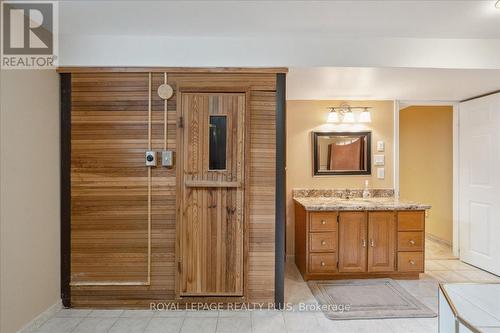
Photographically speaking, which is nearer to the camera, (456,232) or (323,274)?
(323,274)

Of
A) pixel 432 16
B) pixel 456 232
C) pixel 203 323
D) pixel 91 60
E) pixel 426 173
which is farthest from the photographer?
pixel 426 173

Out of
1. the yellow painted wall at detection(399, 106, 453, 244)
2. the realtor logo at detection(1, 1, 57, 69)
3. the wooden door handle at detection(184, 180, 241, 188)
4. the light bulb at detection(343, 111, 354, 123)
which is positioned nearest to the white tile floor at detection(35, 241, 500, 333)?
the wooden door handle at detection(184, 180, 241, 188)

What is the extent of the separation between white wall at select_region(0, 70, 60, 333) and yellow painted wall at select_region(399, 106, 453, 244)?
5180 mm

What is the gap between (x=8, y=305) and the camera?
6.71ft

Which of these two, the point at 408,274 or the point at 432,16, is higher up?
the point at 432,16

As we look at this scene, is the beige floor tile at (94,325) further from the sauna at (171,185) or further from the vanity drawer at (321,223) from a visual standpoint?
the vanity drawer at (321,223)

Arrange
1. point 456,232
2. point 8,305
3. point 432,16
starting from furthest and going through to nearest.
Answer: point 456,232 → point 432,16 → point 8,305

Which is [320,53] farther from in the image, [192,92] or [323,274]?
[323,274]

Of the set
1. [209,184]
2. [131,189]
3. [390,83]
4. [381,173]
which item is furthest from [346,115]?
[131,189]

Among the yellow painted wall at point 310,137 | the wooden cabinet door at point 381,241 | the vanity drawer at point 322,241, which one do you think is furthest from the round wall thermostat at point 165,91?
the wooden cabinet door at point 381,241

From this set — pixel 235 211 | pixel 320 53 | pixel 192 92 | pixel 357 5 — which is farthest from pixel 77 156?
pixel 357 5

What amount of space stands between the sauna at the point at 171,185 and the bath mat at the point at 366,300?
0.53 m

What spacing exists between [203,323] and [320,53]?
260cm

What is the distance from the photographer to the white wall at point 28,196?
2043 millimetres
